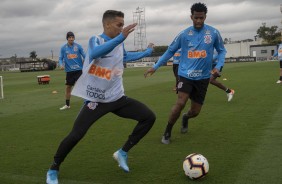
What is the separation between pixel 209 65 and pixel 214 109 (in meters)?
3.85

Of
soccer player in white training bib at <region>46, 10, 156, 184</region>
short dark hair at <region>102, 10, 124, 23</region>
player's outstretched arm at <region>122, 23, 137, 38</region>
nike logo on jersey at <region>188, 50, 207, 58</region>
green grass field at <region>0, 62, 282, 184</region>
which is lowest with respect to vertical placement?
green grass field at <region>0, 62, 282, 184</region>

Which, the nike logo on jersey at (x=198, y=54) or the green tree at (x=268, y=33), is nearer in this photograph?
the nike logo on jersey at (x=198, y=54)

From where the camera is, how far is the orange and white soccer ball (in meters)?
4.69

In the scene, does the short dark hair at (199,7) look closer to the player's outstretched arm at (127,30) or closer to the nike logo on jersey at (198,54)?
the nike logo on jersey at (198,54)

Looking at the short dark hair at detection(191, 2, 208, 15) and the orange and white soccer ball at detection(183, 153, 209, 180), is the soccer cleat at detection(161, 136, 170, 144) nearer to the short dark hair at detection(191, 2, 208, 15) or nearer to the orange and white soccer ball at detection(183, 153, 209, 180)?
the orange and white soccer ball at detection(183, 153, 209, 180)

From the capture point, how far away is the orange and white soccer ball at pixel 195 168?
Answer: 4688 millimetres

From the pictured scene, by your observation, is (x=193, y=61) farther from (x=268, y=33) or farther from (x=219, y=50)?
(x=268, y=33)

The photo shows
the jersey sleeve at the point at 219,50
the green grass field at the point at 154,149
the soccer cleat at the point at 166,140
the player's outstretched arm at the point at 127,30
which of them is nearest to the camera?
the player's outstretched arm at the point at 127,30

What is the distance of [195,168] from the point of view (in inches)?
185

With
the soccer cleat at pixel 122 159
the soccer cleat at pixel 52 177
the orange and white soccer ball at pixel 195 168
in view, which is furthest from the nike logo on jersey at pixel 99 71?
the orange and white soccer ball at pixel 195 168

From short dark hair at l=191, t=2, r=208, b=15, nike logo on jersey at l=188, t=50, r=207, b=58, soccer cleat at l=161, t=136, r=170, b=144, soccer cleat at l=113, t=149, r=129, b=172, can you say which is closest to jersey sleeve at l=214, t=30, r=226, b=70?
nike logo on jersey at l=188, t=50, r=207, b=58

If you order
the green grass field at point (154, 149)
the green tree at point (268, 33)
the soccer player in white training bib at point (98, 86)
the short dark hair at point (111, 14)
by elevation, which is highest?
the green tree at point (268, 33)

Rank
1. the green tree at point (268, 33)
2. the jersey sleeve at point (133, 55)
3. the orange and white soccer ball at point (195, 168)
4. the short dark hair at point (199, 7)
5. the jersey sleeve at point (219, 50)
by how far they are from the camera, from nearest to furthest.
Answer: the orange and white soccer ball at point (195, 168), the jersey sleeve at point (133, 55), the short dark hair at point (199, 7), the jersey sleeve at point (219, 50), the green tree at point (268, 33)

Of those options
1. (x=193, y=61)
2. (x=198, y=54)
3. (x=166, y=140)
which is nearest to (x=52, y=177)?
(x=166, y=140)
